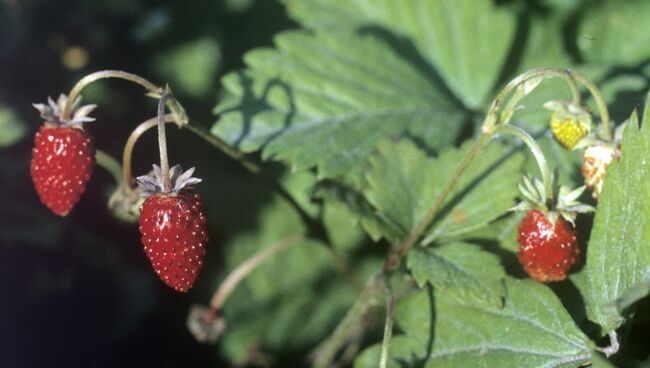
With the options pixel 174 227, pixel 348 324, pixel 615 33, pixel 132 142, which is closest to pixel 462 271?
pixel 348 324

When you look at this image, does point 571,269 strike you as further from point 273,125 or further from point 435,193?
point 273,125

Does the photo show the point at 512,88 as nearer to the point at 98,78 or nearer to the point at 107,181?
the point at 98,78

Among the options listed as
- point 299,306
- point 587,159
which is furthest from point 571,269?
point 299,306

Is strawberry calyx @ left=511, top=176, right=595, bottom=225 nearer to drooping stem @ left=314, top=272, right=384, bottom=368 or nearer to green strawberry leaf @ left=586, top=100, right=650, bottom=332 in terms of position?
green strawberry leaf @ left=586, top=100, right=650, bottom=332

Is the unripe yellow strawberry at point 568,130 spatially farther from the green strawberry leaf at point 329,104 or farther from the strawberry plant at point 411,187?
the green strawberry leaf at point 329,104

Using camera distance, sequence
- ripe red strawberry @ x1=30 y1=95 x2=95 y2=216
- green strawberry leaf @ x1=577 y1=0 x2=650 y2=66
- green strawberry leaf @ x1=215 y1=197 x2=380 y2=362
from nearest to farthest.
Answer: ripe red strawberry @ x1=30 y1=95 x2=95 y2=216 < green strawberry leaf @ x1=215 y1=197 x2=380 y2=362 < green strawberry leaf @ x1=577 y1=0 x2=650 y2=66

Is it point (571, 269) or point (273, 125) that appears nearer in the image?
point (571, 269)

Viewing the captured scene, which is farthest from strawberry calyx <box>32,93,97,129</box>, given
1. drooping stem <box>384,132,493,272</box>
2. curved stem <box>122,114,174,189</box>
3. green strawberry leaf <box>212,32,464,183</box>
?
drooping stem <box>384,132,493,272</box>
